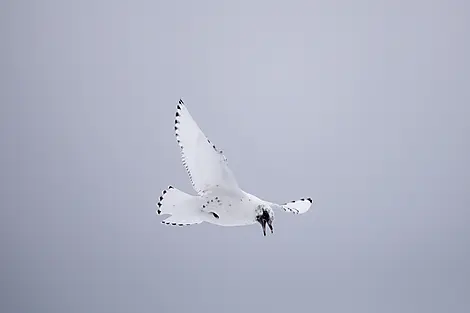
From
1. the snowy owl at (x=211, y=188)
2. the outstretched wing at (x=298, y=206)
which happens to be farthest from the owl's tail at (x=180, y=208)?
the outstretched wing at (x=298, y=206)

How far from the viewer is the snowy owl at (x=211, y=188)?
109 cm

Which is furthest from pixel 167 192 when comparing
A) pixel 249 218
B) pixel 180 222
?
pixel 249 218

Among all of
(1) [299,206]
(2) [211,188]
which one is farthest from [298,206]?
(2) [211,188]

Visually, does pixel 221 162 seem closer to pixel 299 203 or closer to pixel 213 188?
pixel 213 188

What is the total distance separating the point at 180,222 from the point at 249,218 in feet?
0.43

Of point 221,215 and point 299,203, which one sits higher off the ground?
point 299,203

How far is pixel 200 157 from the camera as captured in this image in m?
1.11

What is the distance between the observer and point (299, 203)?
1276mm

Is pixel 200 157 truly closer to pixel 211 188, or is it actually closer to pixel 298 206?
pixel 211 188

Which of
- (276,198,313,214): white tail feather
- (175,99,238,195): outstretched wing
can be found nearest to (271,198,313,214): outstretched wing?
(276,198,313,214): white tail feather

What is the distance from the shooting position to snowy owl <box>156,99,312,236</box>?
1.09m

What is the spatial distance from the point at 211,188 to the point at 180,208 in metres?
0.08

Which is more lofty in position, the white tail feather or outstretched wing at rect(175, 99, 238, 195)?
the white tail feather

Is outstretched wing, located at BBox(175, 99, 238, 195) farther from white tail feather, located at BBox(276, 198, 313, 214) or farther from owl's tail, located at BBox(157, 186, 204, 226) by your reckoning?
white tail feather, located at BBox(276, 198, 313, 214)
